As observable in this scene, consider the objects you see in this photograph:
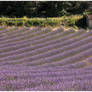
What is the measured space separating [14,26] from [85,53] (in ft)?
33.7

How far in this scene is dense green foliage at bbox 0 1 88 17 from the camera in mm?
24203

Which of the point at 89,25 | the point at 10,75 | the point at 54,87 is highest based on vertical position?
the point at 54,87

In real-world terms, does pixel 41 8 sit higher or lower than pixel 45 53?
higher

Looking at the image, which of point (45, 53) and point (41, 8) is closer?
point (45, 53)

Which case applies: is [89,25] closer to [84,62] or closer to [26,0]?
[26,0]

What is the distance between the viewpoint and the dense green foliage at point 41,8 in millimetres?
24203

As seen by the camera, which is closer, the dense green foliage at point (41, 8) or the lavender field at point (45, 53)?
the lavender field at point (45, 53)

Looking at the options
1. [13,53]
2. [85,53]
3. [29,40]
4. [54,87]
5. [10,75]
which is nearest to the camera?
[54,87]

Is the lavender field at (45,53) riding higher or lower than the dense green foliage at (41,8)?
lower

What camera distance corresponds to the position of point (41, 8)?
83.5ft

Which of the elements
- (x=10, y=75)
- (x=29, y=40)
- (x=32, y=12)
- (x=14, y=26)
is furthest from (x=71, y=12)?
(x=10, y=75)

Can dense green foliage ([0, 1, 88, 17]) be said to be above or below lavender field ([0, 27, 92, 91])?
above

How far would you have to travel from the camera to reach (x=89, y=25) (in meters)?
20.0

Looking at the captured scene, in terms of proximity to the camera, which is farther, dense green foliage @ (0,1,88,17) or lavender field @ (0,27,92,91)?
dense green foliage @ (0,1,88,17)
